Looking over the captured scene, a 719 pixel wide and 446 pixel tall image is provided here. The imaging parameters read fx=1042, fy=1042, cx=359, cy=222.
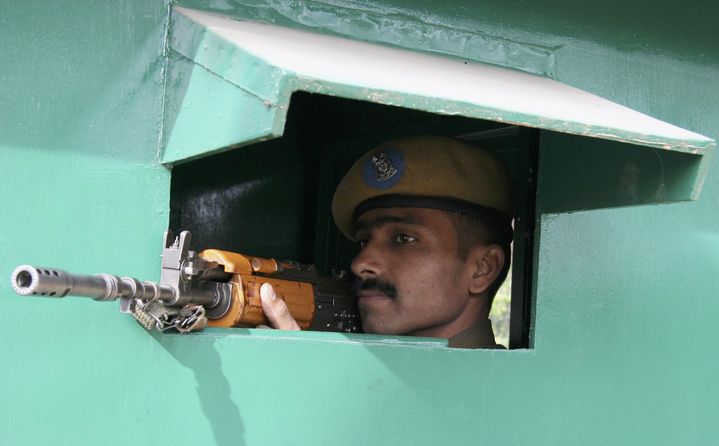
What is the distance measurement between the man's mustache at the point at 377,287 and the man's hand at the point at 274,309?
50 cm

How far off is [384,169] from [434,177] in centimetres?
16

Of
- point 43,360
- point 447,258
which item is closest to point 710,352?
point 447,258

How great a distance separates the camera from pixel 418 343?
2.55 m

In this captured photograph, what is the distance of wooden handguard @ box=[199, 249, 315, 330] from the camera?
2.48 m

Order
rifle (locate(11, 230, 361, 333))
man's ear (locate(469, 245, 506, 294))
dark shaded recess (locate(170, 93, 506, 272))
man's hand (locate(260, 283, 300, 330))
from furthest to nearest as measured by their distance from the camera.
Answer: dark shaded recess (locate(170, 93, 506, 272))
man's ear (locate(469, 245, 506, 294))
man's hand (locate(260, 283, 300, 330))
rifle (locate(11, 230, 361, 333))

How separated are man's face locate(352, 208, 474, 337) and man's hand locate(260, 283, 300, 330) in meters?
0.49

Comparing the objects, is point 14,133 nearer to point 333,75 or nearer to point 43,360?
point 43,360

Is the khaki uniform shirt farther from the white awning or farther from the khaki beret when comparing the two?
the white awning

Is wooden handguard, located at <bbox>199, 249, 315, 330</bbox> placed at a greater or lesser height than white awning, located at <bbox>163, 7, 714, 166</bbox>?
lesser

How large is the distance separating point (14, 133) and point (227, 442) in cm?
80

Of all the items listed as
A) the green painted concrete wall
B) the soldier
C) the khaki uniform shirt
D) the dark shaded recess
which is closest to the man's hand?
the green painted concrete wall

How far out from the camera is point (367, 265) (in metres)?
3.10

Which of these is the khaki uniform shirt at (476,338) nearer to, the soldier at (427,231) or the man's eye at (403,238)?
the soldier at (427,231)

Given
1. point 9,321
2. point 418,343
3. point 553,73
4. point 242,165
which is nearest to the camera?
point 9,321
